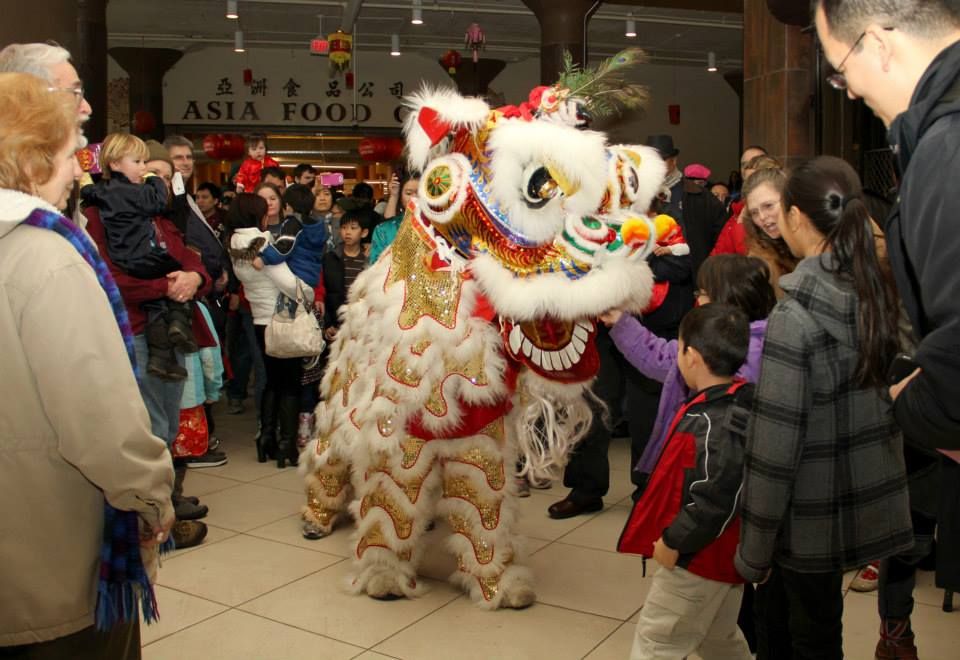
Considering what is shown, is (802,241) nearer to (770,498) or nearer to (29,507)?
(770,498)

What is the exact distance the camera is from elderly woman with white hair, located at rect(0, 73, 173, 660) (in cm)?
159

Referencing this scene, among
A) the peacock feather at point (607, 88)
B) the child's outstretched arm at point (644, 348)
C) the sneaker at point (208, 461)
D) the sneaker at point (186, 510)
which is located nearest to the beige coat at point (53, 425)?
the child's outstretched arm at point (644, 348)

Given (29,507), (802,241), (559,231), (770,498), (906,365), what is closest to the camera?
(906,365)

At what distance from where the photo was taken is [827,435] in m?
1.94

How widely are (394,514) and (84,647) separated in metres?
1.37

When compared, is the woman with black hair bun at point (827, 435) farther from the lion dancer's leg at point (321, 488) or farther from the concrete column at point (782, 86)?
the concrete column at point (782, 86)

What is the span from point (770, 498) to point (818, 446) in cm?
16

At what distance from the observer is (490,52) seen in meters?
13.3

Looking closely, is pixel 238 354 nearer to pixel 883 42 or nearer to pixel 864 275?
pixel 864 275

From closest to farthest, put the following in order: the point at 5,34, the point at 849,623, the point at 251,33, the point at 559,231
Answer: the point at 559,231
the point at 849,623
the point at 5,34
the point at 251,33

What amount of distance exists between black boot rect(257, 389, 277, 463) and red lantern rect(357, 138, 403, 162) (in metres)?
7.18

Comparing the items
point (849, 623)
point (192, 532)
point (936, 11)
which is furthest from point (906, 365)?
point (192, 532)

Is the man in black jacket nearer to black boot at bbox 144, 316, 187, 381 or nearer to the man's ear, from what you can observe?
the man's ear

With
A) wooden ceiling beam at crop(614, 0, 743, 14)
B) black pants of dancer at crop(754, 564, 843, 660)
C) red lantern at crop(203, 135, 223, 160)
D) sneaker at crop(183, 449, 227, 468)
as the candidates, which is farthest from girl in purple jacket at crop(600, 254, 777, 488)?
red lantern at crop(203, 135, 223, 160)
